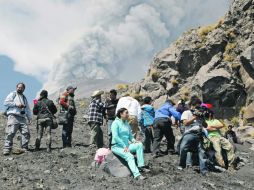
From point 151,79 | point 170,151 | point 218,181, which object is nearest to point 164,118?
point 170,151

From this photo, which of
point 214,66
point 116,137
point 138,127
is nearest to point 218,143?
point 138,127

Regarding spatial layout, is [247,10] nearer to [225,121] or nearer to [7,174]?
[225,121]

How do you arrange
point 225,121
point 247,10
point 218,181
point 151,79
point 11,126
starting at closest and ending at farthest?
point 218,181
point 11,126
point 225,121
point 247,10
point 151,79

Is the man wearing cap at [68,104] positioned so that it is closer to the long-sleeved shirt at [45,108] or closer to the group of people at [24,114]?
the group of people at [24,114]

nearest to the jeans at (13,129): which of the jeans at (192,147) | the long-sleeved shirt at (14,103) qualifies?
the long-sleeved shirt at (14,103)

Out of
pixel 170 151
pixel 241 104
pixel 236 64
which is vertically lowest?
pixel 170 151

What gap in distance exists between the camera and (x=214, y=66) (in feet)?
119

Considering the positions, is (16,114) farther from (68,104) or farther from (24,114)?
(68,104)

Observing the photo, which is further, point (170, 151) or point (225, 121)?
point (225, 121)

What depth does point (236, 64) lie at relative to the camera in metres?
35.0

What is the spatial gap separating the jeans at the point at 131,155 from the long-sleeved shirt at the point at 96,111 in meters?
3.89

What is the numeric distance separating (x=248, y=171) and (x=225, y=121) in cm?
1792

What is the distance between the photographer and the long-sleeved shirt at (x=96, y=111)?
1752cm

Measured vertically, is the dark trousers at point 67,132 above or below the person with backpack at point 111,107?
below
